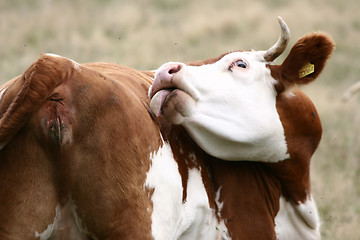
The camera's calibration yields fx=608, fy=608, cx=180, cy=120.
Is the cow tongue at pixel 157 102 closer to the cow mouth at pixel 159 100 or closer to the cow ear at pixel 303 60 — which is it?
the cow mouth at pixel 159 100

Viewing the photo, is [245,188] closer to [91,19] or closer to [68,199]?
[68,199]

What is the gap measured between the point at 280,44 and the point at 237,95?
427 millimetres

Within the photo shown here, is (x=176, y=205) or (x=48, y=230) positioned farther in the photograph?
(x=176, y=205)

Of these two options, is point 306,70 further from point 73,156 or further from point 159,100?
point 73,156

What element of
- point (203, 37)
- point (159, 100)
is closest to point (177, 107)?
point (159, 100)

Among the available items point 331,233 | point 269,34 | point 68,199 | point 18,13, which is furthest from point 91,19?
point 68,199

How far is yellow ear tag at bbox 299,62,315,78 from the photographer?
370 cm

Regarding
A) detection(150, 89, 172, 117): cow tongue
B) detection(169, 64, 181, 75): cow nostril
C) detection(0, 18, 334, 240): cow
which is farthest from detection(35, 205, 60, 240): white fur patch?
detection(169, 64, 181, 75): cow nostril

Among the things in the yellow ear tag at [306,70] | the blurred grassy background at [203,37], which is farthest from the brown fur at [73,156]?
the blurred grassy background at [203,37]

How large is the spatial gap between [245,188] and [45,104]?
58.5 inches

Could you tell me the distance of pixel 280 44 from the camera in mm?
3623

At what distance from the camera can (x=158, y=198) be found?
3.03 metres

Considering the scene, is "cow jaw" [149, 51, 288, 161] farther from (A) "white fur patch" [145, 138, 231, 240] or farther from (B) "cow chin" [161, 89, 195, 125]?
(A) "white fur patch" [145, 138, 231, 240]

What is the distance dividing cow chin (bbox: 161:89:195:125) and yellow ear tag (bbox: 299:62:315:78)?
0.78m
